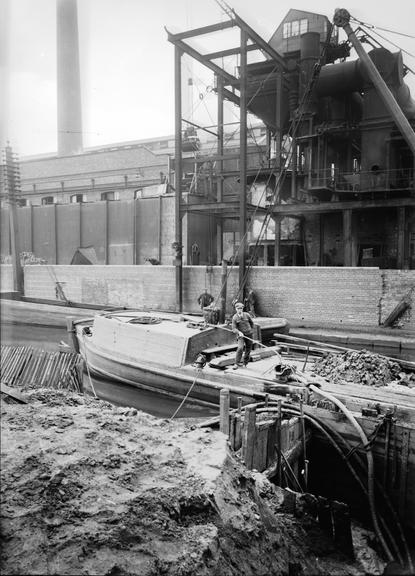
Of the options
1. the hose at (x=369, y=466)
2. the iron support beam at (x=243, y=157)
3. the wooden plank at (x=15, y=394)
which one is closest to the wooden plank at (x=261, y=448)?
the hose at (x=369, y=466)

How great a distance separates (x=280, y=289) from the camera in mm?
17672

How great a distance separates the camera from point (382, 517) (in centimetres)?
631

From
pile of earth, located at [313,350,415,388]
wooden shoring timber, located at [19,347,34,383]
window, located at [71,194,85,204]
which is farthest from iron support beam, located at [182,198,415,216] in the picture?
window, located at [71,194,85,204]

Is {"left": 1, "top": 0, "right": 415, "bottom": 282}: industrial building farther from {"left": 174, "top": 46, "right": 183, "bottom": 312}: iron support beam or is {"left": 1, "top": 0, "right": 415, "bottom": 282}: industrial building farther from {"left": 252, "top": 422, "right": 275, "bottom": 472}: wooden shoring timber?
{"left": 252, "top": 422, "right": 275, "bottom": 472}: wooden shoring timber

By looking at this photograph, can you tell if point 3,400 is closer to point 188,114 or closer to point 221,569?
point 221,569

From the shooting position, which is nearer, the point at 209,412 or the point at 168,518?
the point at 168,518

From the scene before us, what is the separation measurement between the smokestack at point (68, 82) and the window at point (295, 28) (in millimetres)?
11085

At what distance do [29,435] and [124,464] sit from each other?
826 millimetres

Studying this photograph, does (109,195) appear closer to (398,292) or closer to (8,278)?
(8,278)

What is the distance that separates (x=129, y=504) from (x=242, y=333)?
646cm

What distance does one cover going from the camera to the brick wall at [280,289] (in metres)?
15.9

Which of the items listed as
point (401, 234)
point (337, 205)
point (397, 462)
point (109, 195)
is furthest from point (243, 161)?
point (109, 195)

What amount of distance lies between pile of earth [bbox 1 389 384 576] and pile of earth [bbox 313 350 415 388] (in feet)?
12.9

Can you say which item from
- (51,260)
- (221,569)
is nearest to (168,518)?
(221,569)
